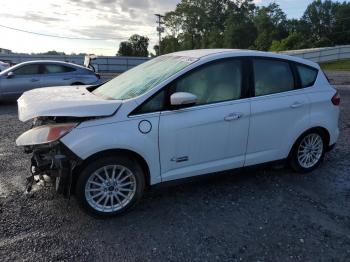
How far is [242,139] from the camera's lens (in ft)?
15.2

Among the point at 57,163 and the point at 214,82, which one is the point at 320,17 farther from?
the point at 57,163

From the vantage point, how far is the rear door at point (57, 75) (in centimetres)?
1239

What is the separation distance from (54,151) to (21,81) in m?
9.01

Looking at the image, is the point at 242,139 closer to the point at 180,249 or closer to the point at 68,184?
the point at 180,249

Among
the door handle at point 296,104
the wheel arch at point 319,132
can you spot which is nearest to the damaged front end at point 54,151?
the door handle at point 296,104

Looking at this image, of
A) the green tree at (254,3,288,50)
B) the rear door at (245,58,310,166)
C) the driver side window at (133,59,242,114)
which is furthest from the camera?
the green tree at (254,3,288,50)

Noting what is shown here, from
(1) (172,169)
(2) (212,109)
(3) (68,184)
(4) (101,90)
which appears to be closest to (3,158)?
(4) (101,90)

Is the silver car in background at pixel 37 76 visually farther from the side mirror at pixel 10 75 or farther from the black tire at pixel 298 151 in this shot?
the black tire at pixel 298 151

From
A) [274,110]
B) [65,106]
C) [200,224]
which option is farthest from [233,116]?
[65,106]

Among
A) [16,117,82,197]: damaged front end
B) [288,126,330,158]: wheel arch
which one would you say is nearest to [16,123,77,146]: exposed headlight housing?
[16,117,82,197]: damaged front end

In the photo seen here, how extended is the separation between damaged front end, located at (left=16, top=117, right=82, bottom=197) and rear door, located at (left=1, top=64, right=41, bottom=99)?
8.59 meters

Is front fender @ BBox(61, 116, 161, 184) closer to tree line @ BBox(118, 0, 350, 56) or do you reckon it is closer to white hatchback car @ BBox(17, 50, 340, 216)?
white hatchback car @ BBox(17, 50, 340, 216)

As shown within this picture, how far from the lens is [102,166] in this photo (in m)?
3.92

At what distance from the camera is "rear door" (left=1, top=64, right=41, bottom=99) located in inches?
462
